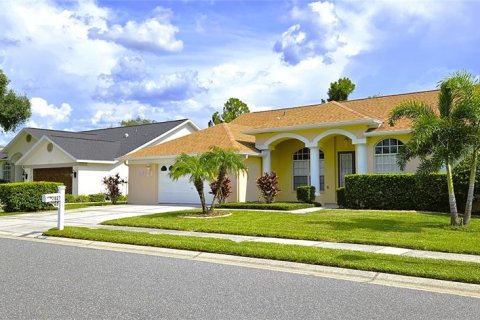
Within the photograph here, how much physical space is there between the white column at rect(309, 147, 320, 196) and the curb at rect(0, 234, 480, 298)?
12427 millimetres

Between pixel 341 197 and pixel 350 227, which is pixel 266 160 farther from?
pixel 350 227

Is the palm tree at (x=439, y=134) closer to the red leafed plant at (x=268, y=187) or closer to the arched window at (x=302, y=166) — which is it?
the red leafed plant at (x=268, y=187)

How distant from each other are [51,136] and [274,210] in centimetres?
1996

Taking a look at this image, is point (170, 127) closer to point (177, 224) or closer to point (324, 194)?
point (324, 194)

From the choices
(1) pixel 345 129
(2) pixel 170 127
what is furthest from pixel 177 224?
(2) pixel 170 127

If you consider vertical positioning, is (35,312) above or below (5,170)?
below

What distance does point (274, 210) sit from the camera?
1886cm

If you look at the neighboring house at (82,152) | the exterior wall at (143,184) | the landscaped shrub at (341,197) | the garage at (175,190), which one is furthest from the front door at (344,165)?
the neighboring house at (82,152)

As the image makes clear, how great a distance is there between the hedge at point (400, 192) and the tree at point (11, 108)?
24897 mm

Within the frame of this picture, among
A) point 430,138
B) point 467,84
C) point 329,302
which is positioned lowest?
point 329,302

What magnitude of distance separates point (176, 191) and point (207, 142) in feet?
10.2

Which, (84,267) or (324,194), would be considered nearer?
(84,267)

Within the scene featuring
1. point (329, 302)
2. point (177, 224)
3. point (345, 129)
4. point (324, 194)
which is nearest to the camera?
point (329, 302)

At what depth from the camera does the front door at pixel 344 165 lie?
22.6 meters
